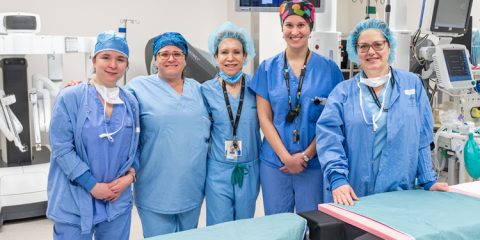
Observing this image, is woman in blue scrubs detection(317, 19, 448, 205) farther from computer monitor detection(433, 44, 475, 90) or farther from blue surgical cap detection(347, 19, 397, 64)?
computer monitor detection(433, 44, 475, 90)

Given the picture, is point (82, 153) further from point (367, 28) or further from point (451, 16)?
point (451, 16)

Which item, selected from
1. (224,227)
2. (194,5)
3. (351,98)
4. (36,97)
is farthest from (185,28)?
(224,227)

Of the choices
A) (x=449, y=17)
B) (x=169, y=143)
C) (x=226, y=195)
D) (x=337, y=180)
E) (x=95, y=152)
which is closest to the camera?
(x=337, y=180)

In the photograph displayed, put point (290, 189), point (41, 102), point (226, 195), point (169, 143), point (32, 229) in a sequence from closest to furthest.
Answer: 1. point (169, 143)
2. point (226, 195)
3. point (290, 189)
4. point (32, 229)
5. point (41, 102)

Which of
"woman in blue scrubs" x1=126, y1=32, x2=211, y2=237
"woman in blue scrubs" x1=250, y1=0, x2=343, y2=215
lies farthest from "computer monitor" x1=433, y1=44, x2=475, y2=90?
"woman in blue scrubs" x1=126, y1=32, x2=211, y2=237

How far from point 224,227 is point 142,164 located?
915 millimetres

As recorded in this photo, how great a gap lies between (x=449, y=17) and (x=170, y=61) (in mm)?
1862

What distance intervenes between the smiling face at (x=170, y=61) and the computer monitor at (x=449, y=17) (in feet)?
5.45

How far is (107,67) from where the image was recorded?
1932 mm

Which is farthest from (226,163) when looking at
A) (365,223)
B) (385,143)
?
(365,223)

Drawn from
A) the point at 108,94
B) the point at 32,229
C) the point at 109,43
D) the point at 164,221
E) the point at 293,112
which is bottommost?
the point at 32,229

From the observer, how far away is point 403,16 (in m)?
2.91

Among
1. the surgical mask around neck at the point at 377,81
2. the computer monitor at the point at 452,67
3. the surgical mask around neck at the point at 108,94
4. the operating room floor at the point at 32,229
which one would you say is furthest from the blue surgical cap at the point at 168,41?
the computer monitor at the point at 452,67

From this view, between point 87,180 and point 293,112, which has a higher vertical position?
point 293,112
